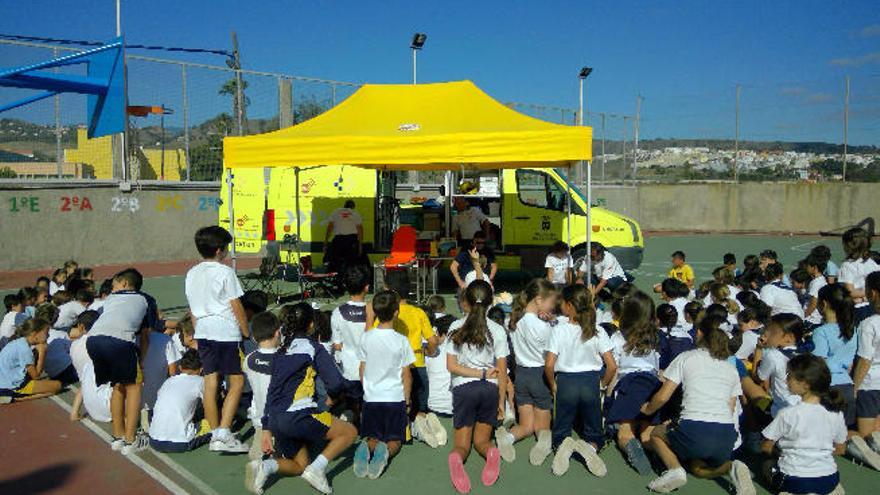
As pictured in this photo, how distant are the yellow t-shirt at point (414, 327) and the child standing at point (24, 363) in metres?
3.53

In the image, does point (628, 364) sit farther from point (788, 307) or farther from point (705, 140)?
point (705, 140)

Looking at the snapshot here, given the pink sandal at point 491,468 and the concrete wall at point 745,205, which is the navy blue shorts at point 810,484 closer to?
the pink sandal at point 491,468

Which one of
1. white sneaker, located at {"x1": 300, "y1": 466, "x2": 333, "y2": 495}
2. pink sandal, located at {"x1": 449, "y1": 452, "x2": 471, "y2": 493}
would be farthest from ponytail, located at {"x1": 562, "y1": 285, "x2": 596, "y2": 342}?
white sneaker, located at {"x1": 300, "y1": 466, "x2": 333, "y2": 495}

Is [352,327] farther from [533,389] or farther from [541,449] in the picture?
[541,449]

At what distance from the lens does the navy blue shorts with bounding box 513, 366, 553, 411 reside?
18.3 feet

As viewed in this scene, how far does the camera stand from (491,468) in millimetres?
4891

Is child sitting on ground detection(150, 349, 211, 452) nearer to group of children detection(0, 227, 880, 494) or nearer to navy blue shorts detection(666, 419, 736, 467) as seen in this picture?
group of children detection(0, 227, 880, 494)

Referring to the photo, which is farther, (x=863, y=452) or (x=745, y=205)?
(x=745, y=205)

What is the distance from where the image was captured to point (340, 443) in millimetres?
4965

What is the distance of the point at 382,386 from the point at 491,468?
944 millimetres

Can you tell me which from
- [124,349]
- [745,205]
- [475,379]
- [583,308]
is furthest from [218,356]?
[745,205]

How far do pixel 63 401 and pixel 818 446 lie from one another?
21.1 ft

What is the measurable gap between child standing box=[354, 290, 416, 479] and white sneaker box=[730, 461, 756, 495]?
225 cm

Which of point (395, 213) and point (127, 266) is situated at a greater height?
point (395, 213)
